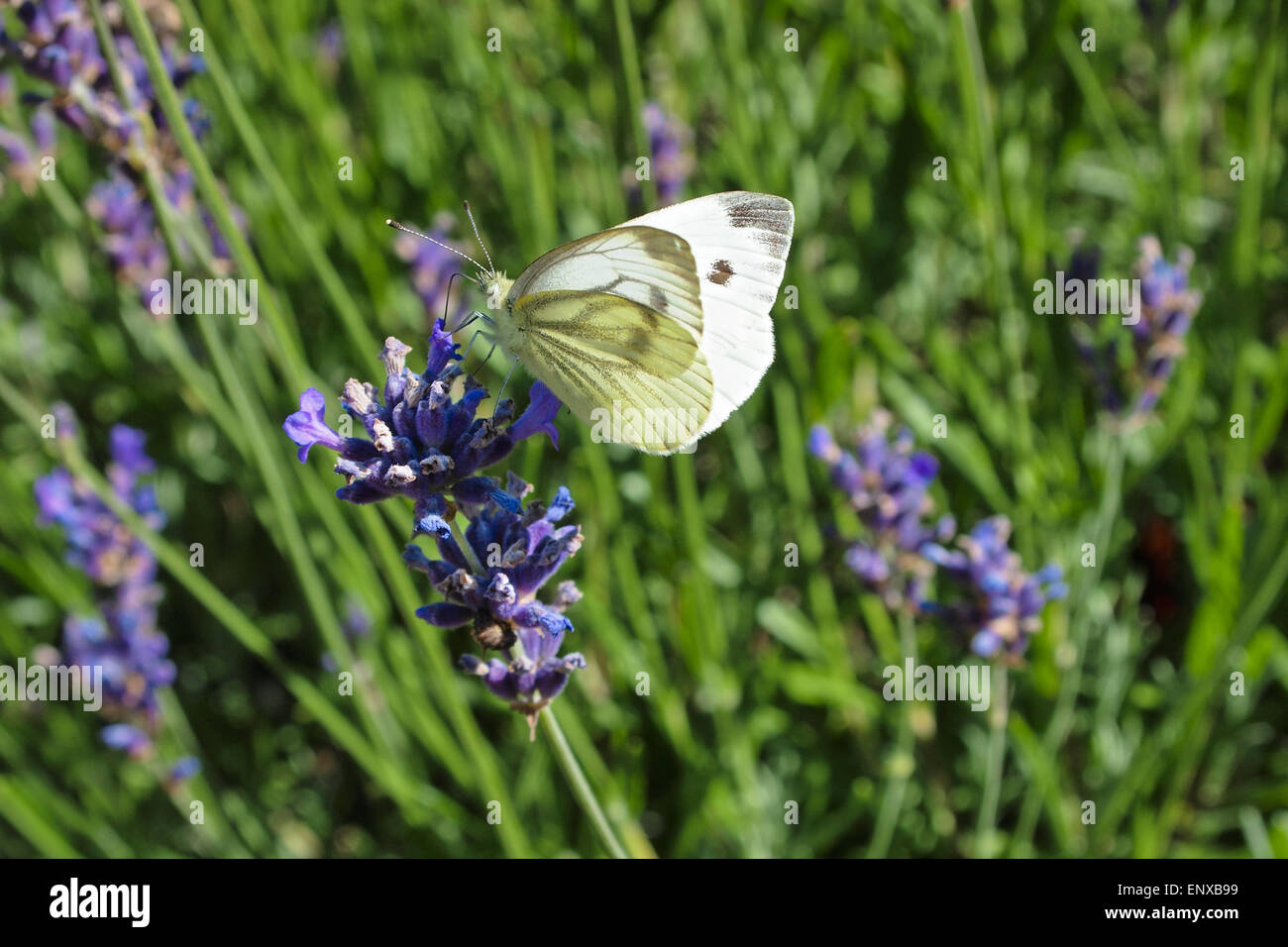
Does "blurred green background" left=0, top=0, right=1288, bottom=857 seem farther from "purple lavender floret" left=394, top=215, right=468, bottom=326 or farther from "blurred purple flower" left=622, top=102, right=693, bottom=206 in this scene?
"purple lavender floret" left=394, top=215, right=468, bottom=326

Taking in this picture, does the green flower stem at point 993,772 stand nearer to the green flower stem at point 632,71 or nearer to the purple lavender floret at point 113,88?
the green flower stem at point 632,71

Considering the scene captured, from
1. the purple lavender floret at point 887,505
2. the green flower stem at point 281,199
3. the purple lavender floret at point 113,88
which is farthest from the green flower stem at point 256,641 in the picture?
the purple lavender floret at point 887,505

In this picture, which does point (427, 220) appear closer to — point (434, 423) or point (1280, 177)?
point (434, 423)

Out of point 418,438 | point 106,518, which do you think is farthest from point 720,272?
point 106,518

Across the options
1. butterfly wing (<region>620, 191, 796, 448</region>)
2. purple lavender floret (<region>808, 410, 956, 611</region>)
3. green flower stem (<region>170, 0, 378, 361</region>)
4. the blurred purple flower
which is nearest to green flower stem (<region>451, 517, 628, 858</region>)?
butterfly wing (<region>620, 191, 796, 448</region>)

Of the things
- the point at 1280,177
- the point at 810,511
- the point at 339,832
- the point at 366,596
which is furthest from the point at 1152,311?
the point at 339,832

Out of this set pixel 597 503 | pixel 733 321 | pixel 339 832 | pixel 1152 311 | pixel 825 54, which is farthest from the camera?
pixel 825 54
